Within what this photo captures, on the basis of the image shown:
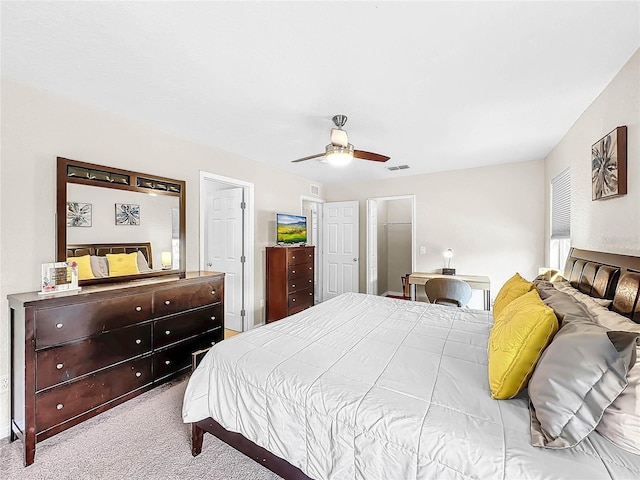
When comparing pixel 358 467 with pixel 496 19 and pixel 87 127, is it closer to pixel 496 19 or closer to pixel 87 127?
pixel 496 19

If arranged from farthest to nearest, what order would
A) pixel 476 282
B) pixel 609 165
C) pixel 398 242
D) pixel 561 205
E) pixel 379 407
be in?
pixel 398 242 → pixel 476 282 → pixel 561 205 → pixel 609 165 → pixel 379 407

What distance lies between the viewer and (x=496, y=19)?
1437mm

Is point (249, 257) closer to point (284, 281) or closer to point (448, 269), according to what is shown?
point (284, 281)

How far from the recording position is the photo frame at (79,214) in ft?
7.59

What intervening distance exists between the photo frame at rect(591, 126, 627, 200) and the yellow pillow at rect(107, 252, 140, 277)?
12.7 ft

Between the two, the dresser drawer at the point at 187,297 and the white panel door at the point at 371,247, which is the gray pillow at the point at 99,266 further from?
the white panel door at the point at 371,247

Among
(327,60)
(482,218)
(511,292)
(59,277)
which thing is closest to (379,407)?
(511,292)

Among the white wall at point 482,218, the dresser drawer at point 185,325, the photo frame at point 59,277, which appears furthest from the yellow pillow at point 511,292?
the photo frame at point 59,277

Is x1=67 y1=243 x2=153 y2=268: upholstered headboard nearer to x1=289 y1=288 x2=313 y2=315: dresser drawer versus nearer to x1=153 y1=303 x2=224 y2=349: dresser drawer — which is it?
x1=153 y1=303 x2=224 y2=349: dresser drawer

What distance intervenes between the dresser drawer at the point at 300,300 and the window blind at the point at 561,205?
3.52m

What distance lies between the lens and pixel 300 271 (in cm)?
460

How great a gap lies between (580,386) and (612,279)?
111cm

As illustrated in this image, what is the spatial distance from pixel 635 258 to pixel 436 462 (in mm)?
1577

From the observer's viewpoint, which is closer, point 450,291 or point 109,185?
point 109,185
